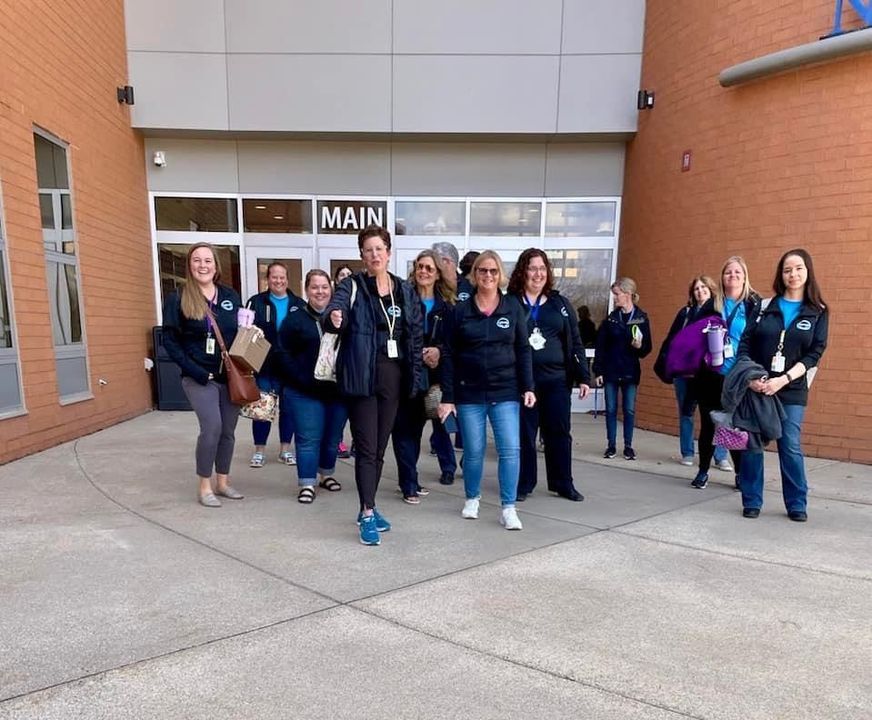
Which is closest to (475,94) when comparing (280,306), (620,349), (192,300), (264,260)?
(264,260)

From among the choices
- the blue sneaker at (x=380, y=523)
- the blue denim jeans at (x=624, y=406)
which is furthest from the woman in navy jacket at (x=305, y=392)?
the blue denim jeans at (x=624, y=406)

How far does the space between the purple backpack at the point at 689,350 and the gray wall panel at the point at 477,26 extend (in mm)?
5046

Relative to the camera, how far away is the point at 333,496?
4.69 m

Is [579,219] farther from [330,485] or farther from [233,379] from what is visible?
[233,379]

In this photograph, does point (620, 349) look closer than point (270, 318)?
No

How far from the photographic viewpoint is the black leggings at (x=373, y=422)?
3.62m

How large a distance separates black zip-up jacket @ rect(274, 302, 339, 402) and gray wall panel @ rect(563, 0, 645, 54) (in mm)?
6062

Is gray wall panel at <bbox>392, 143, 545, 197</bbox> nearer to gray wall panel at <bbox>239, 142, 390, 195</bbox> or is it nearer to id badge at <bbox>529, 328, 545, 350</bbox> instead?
gray wall panel at <bbox>239, 142, 390, 195</bbox>

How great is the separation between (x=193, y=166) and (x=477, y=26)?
462 centimetres

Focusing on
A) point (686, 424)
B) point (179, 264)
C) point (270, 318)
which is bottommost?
point (686, 424)

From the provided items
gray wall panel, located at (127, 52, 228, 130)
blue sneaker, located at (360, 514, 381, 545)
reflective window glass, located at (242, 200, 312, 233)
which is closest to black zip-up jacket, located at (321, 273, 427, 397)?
blue sneaker, located at (360, 514, 381, 545)

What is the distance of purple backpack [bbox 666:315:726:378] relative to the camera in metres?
5.03

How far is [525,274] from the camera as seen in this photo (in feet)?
14.6

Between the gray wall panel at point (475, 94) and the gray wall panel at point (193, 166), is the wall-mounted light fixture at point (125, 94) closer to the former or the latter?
the gray wall panel at point (193, 166)
